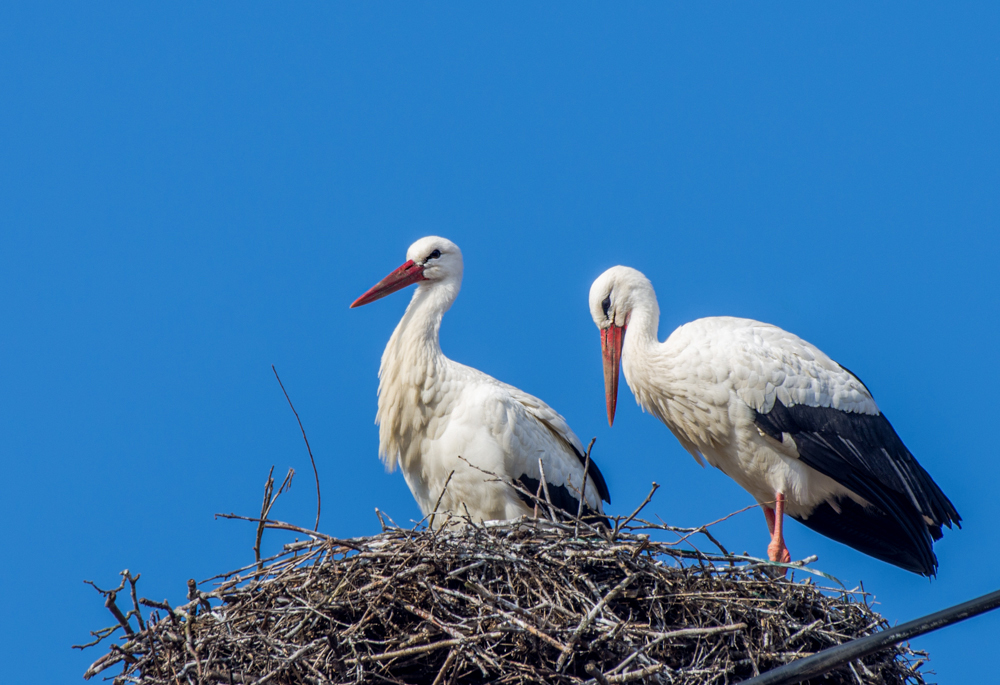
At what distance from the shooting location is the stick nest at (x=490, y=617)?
127 inches

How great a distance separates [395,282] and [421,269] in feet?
0.43

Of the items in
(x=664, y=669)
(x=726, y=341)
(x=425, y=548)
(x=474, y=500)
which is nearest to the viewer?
(x=664, y=669)

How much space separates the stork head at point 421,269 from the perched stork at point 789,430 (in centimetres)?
89

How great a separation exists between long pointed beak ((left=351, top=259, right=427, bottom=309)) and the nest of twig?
1.84 meters

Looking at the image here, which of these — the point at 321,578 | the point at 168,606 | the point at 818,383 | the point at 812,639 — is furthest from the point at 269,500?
the point at 818,383

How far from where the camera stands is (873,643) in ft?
8.93

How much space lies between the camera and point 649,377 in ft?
17.6

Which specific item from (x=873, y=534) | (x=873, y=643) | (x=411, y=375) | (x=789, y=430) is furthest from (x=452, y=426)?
(x=873, y=643)

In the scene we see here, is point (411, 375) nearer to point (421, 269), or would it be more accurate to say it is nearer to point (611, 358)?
point (421, 269)

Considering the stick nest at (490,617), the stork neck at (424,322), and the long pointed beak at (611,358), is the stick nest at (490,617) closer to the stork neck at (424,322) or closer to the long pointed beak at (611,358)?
the stork neck at (424,322)

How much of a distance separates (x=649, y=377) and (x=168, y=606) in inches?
105

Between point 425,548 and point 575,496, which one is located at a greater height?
point 575,496

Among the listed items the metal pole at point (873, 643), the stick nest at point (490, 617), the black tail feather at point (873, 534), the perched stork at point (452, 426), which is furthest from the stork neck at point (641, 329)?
the metal pole at point (873, 643)

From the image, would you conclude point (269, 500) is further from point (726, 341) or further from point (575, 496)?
point (726, 341)
